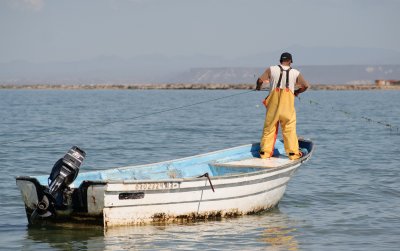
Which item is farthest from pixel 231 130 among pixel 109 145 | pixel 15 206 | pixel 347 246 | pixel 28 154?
pixel 347 246

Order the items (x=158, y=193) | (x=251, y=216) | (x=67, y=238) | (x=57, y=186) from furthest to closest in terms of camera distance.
A: (x=251, y=216), (x=67, y=238), (x=158, y=193), (x=57, y=186)

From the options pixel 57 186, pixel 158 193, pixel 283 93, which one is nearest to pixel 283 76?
pixel 283 93

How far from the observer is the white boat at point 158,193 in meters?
13.5

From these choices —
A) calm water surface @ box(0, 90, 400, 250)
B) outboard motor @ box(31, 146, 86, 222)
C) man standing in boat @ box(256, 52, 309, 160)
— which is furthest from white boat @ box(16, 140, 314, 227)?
man standing in boat @ box(256, 52, 309, 160)

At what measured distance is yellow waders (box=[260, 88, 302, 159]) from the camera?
16.2 meters

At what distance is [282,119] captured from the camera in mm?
16297

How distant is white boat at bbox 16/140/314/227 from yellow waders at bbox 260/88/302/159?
34 cm

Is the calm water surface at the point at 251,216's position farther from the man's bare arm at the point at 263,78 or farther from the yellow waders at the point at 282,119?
the man's bare arm at the point at 263,78

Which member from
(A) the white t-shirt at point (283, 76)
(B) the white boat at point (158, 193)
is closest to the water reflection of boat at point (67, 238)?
(B) the white boat at point (158, 193)

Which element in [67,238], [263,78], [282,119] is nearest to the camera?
[67,238]

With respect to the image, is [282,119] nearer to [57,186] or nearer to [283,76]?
[283,76]

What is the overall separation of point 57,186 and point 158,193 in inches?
66.5

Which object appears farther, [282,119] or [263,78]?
[282,119]

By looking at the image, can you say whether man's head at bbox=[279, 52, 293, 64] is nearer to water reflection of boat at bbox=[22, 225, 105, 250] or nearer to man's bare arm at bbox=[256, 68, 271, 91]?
man's bare arm at bbox=[256, 68, 271, 91]
